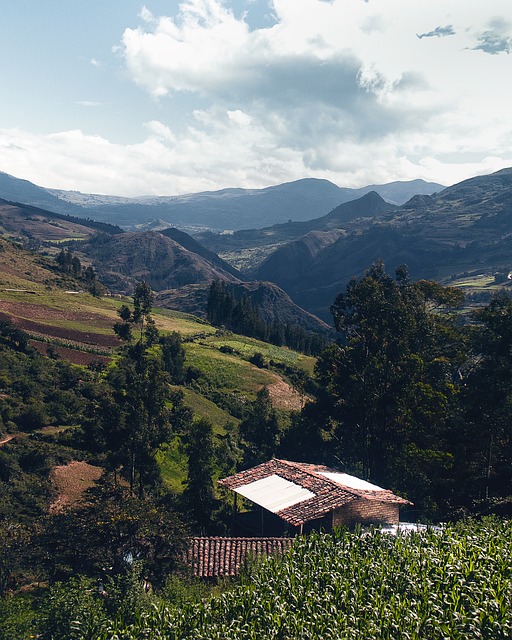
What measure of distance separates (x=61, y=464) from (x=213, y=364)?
137 ft

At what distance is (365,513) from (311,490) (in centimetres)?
321

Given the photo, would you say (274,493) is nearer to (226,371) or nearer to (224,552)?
(224,552)

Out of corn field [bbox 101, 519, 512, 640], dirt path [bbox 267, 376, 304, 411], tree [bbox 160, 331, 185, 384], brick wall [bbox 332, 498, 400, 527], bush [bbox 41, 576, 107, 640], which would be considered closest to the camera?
corn field [bbox 101, 519, 512, 640]

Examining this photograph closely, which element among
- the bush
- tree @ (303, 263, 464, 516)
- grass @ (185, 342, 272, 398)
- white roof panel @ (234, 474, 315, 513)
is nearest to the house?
white roof panel @ (234, 474, 315, 513)

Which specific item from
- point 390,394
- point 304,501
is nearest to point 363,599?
point 304,501

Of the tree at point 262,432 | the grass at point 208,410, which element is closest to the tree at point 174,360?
the grass at point 208,410

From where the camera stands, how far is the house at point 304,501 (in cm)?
2691

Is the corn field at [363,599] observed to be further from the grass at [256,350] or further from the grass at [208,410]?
the grass at [256,350]

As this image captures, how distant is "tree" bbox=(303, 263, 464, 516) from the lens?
37688 millimetres

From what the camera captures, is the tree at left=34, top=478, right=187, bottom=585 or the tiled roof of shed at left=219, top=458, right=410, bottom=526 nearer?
the tree at left=34, top=478, right=187, bottom=585

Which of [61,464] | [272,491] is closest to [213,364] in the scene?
[61,464]

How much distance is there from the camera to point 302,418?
48.7m

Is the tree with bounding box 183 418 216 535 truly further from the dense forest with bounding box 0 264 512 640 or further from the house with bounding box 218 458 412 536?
the house with bounding box 218 458 412 536

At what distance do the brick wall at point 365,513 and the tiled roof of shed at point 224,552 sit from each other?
3.20 m
